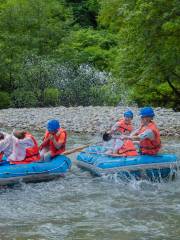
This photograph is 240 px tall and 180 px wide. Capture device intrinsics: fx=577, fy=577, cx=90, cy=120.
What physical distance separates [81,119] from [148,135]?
29.6 feet

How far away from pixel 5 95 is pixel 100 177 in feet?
54.1

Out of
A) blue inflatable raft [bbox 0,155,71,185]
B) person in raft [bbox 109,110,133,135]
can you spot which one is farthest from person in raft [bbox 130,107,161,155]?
blue inflatable raft [bbox 0,155,71,185]

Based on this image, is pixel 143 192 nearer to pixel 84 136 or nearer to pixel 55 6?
pixel 84 136

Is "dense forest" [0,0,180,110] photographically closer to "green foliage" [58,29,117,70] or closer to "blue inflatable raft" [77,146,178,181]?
"green foliage" [58,29,117,70]

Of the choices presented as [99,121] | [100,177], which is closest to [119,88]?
[99,121]

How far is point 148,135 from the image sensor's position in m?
10.7

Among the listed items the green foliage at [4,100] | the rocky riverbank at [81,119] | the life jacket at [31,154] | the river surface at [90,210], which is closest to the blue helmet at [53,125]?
the life jacket at [31,154]

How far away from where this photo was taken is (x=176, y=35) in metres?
19.0

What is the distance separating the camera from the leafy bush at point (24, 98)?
26320mm

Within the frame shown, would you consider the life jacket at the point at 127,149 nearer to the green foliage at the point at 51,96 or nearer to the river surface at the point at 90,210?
the river surface at the point at 90,210

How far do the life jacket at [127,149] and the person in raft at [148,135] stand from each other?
0.30 metres

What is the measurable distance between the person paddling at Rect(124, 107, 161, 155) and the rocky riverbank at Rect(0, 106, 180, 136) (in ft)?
20.8

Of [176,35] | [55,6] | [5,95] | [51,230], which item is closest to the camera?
[51,230]

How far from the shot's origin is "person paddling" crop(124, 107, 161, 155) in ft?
35.2
